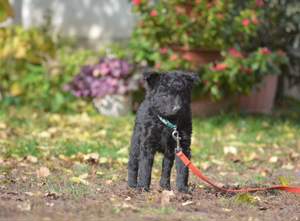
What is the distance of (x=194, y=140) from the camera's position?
34.8ft

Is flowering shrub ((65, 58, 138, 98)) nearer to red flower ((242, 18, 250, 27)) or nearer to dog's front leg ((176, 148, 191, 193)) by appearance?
red flower ((242, 18, 250, 27))

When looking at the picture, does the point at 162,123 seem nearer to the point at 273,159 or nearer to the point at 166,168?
the point at 166,168

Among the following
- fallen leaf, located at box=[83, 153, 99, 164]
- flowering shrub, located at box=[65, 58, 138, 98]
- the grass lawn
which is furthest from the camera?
flowering shrub, located at box=[65, 58, 138, 98]

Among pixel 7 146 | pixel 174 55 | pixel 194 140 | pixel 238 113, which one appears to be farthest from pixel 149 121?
pixel 238 113

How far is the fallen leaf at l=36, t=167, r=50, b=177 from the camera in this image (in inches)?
285

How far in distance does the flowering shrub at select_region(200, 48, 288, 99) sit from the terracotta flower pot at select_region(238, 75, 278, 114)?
1.32 metres

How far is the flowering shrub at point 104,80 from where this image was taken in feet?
42.6

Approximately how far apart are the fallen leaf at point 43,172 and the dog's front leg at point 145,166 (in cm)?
138

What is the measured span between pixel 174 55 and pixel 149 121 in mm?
6384

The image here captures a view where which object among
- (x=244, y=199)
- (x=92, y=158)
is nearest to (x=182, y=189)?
(x=244, y=199)

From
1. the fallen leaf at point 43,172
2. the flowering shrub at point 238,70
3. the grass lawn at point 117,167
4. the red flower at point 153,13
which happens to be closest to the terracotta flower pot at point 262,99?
the grass lawn at point 117,167

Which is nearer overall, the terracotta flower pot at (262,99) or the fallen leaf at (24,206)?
the fallen leaf at (24,206)

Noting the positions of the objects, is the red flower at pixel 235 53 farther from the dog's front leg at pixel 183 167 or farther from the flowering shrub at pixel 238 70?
the dog's front leg at pixel 183 167

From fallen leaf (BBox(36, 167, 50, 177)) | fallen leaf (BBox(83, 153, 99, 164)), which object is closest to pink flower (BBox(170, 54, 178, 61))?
fallen leaf (BBox(83, 153, 99, 164))
